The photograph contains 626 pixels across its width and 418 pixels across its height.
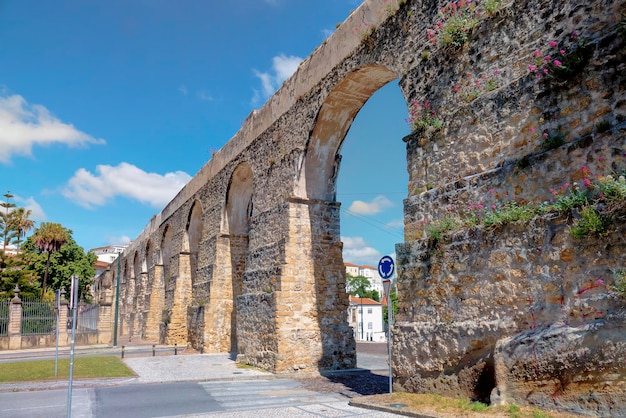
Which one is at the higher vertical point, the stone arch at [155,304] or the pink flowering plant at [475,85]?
the pink flowering plant at [475,85]

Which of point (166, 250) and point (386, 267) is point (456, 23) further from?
point (166, 250)

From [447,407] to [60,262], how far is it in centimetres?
4121

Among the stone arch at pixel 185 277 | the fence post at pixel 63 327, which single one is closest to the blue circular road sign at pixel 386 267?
the stone arch at pixel 185 277

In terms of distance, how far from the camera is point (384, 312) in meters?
78.6

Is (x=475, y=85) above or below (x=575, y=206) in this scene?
above

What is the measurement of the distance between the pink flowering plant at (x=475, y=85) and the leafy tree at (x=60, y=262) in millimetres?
34157

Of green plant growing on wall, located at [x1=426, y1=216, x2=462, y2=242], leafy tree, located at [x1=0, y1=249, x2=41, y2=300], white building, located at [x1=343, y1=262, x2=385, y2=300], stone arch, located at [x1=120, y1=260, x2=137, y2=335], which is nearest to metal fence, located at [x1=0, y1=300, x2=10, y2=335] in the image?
leafy tree, located at [x1=0, y1=249, x2=41, y2=300]

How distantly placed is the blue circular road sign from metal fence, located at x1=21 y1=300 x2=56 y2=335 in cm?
2232

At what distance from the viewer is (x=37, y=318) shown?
80.7ft

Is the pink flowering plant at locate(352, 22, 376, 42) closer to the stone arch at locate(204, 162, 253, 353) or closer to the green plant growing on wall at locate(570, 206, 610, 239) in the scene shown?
the green plant growing on wall at locate(570, 206, 610, 239)

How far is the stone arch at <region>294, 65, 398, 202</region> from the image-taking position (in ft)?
35.0

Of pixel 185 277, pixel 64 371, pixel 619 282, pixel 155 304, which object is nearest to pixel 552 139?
pixel 619 282

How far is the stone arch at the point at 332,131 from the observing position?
1066 cm

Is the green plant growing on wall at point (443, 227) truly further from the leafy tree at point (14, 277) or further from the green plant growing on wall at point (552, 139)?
the leafy tree at point (14, 277)
